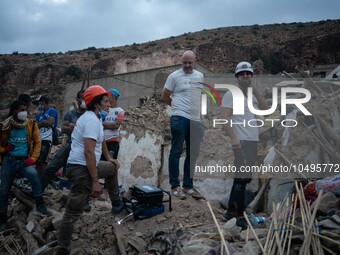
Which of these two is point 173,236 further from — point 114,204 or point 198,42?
point 198,42

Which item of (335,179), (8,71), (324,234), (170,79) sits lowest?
(324,234)

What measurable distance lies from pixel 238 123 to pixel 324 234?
1.55 meters

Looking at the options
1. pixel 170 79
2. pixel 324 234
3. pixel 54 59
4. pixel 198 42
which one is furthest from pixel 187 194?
pixel 54 59

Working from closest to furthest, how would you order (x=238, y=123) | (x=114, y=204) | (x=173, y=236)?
(x=173, y=236) → (x=238, y=123) → (x=114, y=204)

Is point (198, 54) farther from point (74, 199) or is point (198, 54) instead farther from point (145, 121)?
point (74, 199)

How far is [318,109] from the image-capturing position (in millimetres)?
6156

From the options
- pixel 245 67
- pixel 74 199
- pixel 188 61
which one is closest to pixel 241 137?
pixel 245 67

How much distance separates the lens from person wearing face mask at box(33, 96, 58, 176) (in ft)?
19.4

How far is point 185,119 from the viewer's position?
4781 mm

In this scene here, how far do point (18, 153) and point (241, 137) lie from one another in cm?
308

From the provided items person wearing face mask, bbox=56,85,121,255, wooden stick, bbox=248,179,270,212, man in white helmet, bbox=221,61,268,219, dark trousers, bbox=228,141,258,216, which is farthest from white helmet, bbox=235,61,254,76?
wooden stick, bbox=248,179,270,212

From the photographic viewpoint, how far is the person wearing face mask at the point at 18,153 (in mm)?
4910

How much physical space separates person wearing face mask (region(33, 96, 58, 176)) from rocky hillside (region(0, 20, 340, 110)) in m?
32.3

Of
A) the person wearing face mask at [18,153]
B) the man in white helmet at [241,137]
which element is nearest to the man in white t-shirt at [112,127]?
the person wearing face mask at [18,153]
